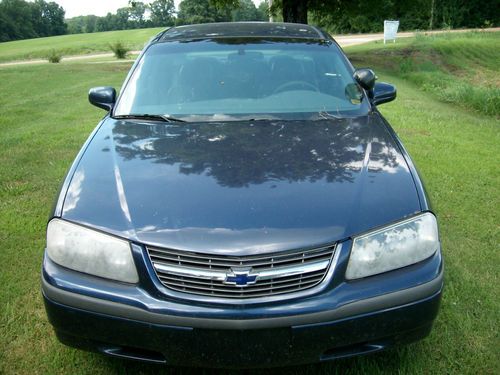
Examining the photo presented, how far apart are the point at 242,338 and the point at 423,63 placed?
61.4 feet

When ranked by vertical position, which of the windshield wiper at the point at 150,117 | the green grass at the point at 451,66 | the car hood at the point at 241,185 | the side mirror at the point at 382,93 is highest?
the windshield wiper at the point at 150,117

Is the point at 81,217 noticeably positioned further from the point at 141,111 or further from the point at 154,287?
the point at 141,111

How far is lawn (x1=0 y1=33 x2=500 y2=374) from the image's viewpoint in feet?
7.97

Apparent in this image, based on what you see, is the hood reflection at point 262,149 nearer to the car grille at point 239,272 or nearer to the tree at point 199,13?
the car grille at point 239,272

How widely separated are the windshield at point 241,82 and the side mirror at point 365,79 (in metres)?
0.06

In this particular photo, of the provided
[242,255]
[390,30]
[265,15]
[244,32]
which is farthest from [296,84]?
[265,15]

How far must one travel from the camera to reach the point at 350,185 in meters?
2.19

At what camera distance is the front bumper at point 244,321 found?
73.1 inches

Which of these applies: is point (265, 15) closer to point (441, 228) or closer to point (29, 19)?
point (441, 228)

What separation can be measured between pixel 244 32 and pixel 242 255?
2.39 metres

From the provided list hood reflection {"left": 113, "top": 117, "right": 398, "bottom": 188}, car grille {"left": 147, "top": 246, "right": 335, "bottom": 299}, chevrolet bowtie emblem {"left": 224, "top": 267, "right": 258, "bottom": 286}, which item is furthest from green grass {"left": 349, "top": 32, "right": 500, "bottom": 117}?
chevrolet bowtie emblem {"left": 224, "top": 267, "right": 258, "bottom": 286}

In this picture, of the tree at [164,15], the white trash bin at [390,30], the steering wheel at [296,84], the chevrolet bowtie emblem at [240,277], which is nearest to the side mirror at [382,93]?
the steering wheel at [296,84]

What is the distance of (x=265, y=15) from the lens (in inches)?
1620

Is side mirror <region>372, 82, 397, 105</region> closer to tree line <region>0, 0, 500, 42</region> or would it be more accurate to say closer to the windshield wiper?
the windshield wiper
